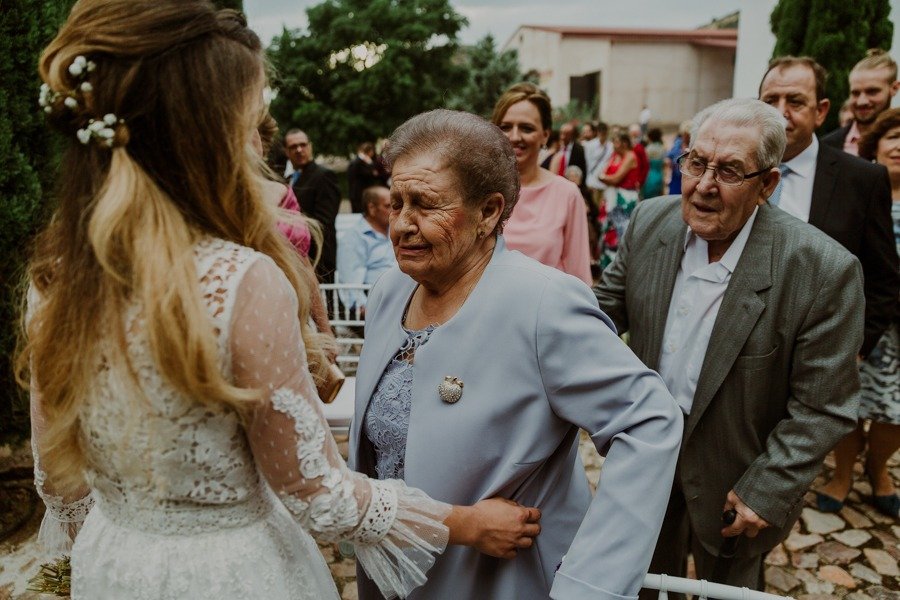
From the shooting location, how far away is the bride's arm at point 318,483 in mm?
1146

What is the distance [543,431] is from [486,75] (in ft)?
94.3

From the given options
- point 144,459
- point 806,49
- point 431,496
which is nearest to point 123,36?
point 144,459

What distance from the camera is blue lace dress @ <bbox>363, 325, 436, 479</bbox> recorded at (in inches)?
67.5

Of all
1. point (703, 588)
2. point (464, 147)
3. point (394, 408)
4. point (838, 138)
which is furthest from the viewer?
point (838, 138)

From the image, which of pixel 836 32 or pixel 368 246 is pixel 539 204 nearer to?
pixel 368 246

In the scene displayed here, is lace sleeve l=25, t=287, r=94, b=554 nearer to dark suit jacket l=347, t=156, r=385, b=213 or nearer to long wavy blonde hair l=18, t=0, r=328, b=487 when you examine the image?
long wavy blonde hair l=18, t=0, r=328, b=487

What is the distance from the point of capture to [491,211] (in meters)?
1.72

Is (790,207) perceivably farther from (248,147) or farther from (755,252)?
(248,147)

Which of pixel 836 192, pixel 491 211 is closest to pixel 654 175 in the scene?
pixel 836 192

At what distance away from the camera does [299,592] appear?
149 centimetres

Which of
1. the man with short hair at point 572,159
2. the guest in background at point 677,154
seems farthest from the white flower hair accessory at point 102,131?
the man with short hair at point 572,159

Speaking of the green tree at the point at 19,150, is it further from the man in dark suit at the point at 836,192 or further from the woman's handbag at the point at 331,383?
the man in dark suit at the point at 836,192

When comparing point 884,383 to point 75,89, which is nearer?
point 75,89

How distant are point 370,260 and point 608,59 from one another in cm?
2757
